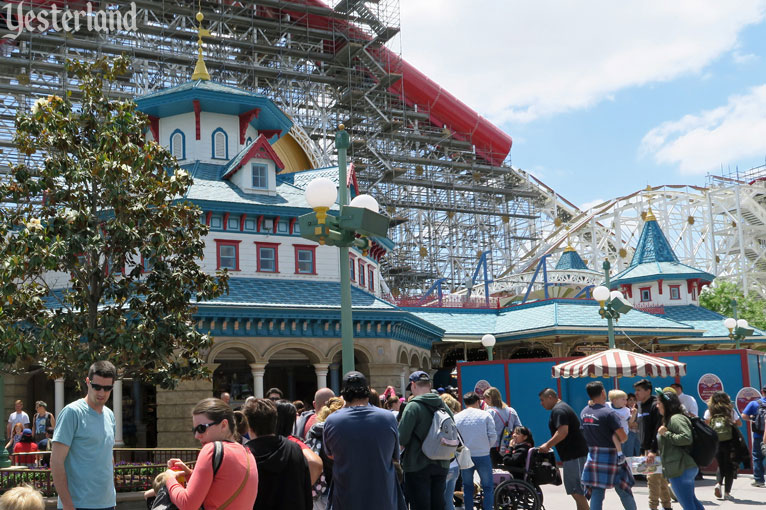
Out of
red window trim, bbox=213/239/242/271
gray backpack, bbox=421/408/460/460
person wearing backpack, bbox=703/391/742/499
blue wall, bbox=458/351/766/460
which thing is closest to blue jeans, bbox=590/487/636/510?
gray backpack, bbox=421/408/460/460

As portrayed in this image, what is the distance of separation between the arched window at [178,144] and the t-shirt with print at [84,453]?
2448 centimetres

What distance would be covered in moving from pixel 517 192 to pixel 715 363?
132 ft

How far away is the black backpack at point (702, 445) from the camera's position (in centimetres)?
1019

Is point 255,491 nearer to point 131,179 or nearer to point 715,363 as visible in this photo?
point 131,179

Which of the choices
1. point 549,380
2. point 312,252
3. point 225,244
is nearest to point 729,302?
point 312,252

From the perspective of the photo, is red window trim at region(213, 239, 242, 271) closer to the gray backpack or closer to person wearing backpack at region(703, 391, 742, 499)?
person wearing backpack at region(703, 391, 742, 499)

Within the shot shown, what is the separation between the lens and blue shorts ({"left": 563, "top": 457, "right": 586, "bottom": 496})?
11.1 metres

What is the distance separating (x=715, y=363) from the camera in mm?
19328

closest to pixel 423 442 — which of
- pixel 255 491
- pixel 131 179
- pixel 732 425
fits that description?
pixel 255 491

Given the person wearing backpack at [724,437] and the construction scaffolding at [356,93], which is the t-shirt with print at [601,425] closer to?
the person wearing backpack at [724,437]

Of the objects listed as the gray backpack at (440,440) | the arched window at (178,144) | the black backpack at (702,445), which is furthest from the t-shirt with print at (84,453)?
the arched window at (178,144)

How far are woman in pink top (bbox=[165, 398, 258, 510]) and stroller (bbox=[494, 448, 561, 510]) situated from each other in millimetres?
7224

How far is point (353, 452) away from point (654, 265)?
4035 centimetres

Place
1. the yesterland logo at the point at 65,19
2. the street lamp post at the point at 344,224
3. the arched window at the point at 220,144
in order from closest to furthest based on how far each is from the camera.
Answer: the street lamp post at the point at 344,224 < the arched window at the point at 220,144 < the yesterland logo at the point at 65,19
